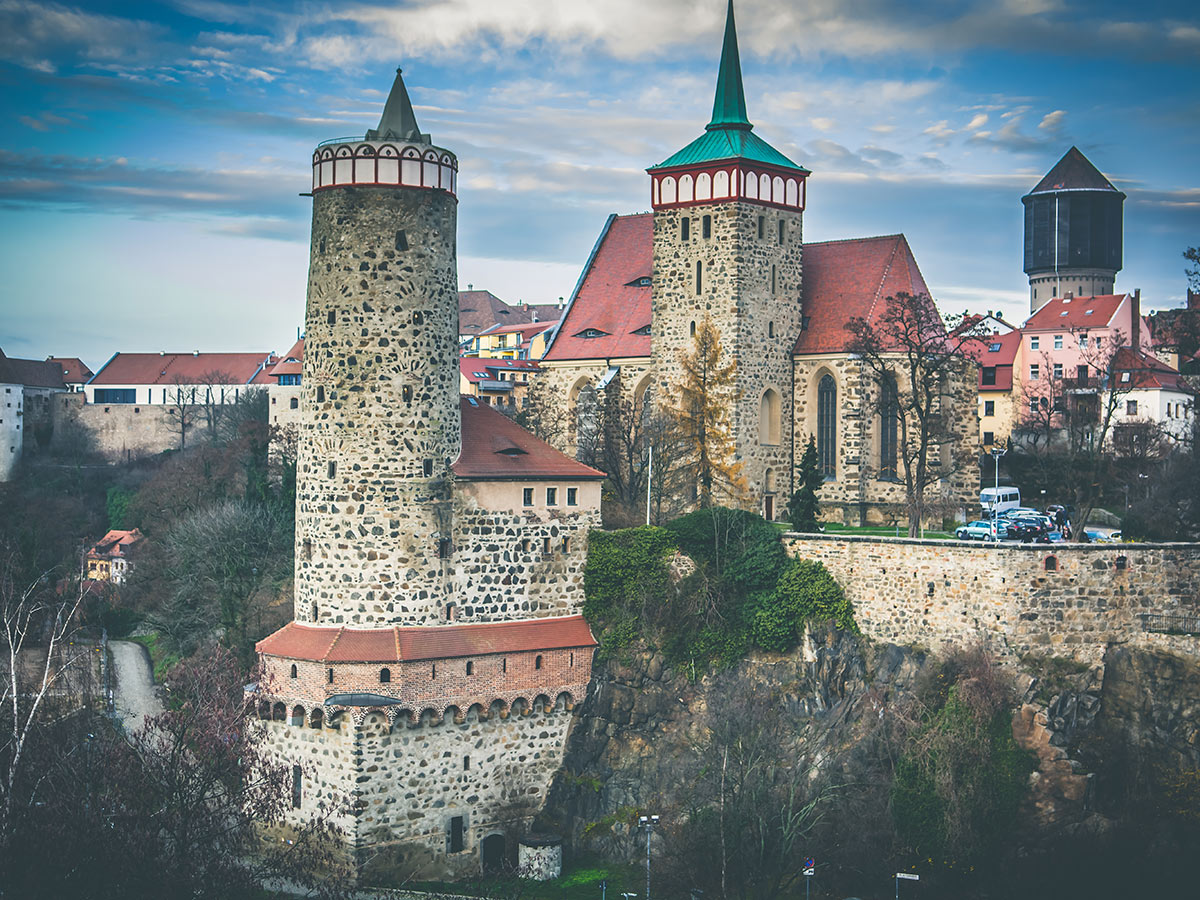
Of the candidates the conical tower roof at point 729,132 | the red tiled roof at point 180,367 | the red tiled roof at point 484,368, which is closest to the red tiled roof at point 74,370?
the red tiled roof at point 180,367

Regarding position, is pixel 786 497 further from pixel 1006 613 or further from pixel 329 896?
pixel 329 896

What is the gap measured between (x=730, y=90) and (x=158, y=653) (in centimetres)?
3152

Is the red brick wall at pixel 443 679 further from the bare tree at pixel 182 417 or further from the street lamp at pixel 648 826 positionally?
the bare tree at pixel 182 417

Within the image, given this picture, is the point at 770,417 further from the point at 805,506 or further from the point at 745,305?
the point at 805,506

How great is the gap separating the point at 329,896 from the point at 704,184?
27.9 m

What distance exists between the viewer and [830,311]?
5347 cm

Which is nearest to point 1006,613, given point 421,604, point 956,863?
point 956,863

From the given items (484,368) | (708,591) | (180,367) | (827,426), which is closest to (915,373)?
(827,426)

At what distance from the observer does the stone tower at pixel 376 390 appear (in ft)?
130

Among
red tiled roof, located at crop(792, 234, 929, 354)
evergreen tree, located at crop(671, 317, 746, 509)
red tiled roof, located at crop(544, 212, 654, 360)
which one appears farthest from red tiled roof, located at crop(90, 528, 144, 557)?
red tiled roof, located at crop(792, 234, 929, 354)

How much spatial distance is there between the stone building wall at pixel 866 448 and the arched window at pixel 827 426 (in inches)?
7.2

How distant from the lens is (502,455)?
137ft

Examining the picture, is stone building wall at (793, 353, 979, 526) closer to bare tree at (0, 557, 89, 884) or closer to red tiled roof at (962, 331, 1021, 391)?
red tiled roof at (962, 331, 1021, 391)

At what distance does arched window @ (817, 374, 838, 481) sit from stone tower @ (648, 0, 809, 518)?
3.61 ft
